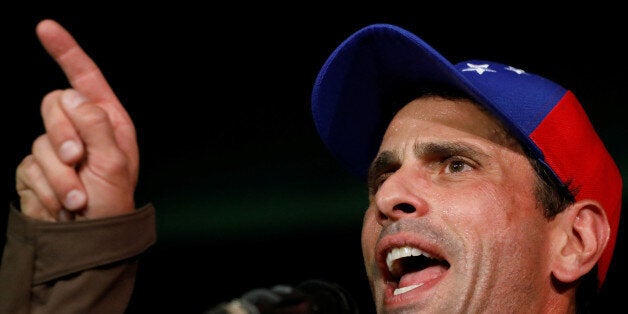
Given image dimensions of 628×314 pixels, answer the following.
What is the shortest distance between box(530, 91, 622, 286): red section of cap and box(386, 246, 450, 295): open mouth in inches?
10.1

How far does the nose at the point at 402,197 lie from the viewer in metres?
1.13

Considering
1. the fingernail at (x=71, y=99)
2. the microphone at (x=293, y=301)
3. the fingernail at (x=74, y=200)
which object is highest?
the fingernail at (x=71, y=99)

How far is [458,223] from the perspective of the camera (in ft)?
3.61

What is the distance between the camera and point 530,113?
1167mm

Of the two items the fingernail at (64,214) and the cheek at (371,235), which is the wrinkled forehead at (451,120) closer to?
the cheek at (371,235)

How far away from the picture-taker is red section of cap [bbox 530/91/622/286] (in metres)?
1.17

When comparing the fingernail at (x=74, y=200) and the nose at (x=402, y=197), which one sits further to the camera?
the nose at (x=402, y=197)

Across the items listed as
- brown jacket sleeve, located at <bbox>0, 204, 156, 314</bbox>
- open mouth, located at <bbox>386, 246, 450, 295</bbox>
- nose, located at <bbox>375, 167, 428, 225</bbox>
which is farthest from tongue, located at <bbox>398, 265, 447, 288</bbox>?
brown jacket sleeve, located at <bbox>0, 204, 156, 314</bbox>

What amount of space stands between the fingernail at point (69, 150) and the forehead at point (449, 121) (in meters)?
0.56

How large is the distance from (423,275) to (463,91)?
33 centimetres

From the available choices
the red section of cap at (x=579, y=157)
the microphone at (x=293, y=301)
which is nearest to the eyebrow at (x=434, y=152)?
the red section of cap at (x=579, y=157)

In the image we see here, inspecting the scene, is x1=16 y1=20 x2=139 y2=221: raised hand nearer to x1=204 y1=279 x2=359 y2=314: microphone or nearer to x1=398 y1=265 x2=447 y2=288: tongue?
x1=204 y1=279 x2=359 y2=314: microphone

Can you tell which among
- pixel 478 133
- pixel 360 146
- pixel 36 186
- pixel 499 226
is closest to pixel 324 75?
pixel 360 146

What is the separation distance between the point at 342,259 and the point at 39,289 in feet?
2.83
